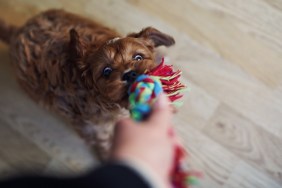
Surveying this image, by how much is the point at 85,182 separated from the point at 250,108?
110cm

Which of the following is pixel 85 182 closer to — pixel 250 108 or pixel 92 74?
pixel 92 74

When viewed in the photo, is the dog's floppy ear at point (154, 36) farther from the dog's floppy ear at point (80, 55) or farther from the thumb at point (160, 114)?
the thumb at point (160, 114)

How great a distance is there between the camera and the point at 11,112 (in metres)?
1.66

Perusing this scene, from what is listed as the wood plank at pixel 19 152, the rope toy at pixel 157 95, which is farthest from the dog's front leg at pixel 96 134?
Answer: the rope toy at pixel 157 95

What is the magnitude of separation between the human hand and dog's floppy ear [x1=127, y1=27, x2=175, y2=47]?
48 centimetres

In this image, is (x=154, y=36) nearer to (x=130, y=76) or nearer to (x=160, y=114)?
(x=130, y=76)

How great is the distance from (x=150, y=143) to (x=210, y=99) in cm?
96

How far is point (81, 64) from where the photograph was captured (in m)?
1.13

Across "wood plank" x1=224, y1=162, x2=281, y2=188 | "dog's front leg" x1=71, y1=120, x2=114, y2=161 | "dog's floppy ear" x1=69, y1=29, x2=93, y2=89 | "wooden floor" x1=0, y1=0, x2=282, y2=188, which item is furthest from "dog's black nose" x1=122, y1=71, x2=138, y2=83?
"wood plank" x1=224, y1=162, x2=281, y2=188

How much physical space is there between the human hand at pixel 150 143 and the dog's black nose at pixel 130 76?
0.92 ft

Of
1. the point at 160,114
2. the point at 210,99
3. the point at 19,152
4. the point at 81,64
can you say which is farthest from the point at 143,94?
the point at 19,152

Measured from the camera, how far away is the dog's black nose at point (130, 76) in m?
0.98

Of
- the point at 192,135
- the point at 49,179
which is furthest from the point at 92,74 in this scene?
the point at 192,135

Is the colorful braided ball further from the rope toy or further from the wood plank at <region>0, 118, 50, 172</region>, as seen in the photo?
the wood plank at <region>0, 118, 50, 172</region>
